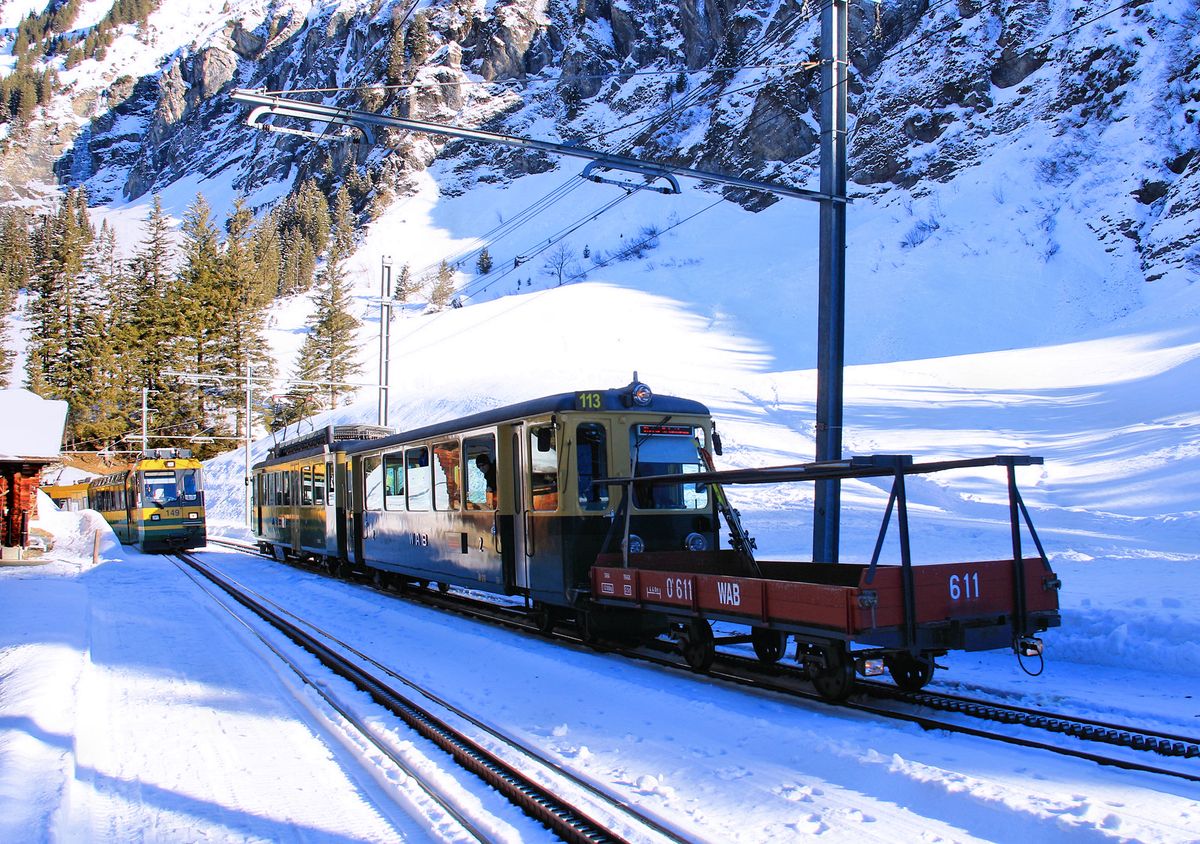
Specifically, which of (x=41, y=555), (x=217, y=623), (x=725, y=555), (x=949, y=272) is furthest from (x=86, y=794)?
(x=949, y=272)

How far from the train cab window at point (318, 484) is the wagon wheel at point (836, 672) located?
15410 mm

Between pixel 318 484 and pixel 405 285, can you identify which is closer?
pixel 318 484

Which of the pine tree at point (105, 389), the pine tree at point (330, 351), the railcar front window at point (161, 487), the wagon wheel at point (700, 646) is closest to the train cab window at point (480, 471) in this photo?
the wagon wheel at point (700, 646)

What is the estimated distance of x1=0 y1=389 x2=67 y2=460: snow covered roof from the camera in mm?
23828

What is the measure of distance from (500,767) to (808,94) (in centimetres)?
10075

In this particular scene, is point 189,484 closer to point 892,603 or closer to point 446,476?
point 446,476

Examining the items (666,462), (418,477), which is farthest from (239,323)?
(666,462)

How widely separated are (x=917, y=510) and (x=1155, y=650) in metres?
13.3

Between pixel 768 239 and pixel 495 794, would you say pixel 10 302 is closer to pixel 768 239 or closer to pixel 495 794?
pixel 768 239

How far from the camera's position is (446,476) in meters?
13.8

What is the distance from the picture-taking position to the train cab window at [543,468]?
10922 mm

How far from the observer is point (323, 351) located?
6862 cm

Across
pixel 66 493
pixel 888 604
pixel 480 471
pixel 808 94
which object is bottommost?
pixel 66 493

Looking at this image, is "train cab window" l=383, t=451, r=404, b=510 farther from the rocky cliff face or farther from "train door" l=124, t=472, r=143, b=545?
"train door" l=124, t=472, r=143, b=545
